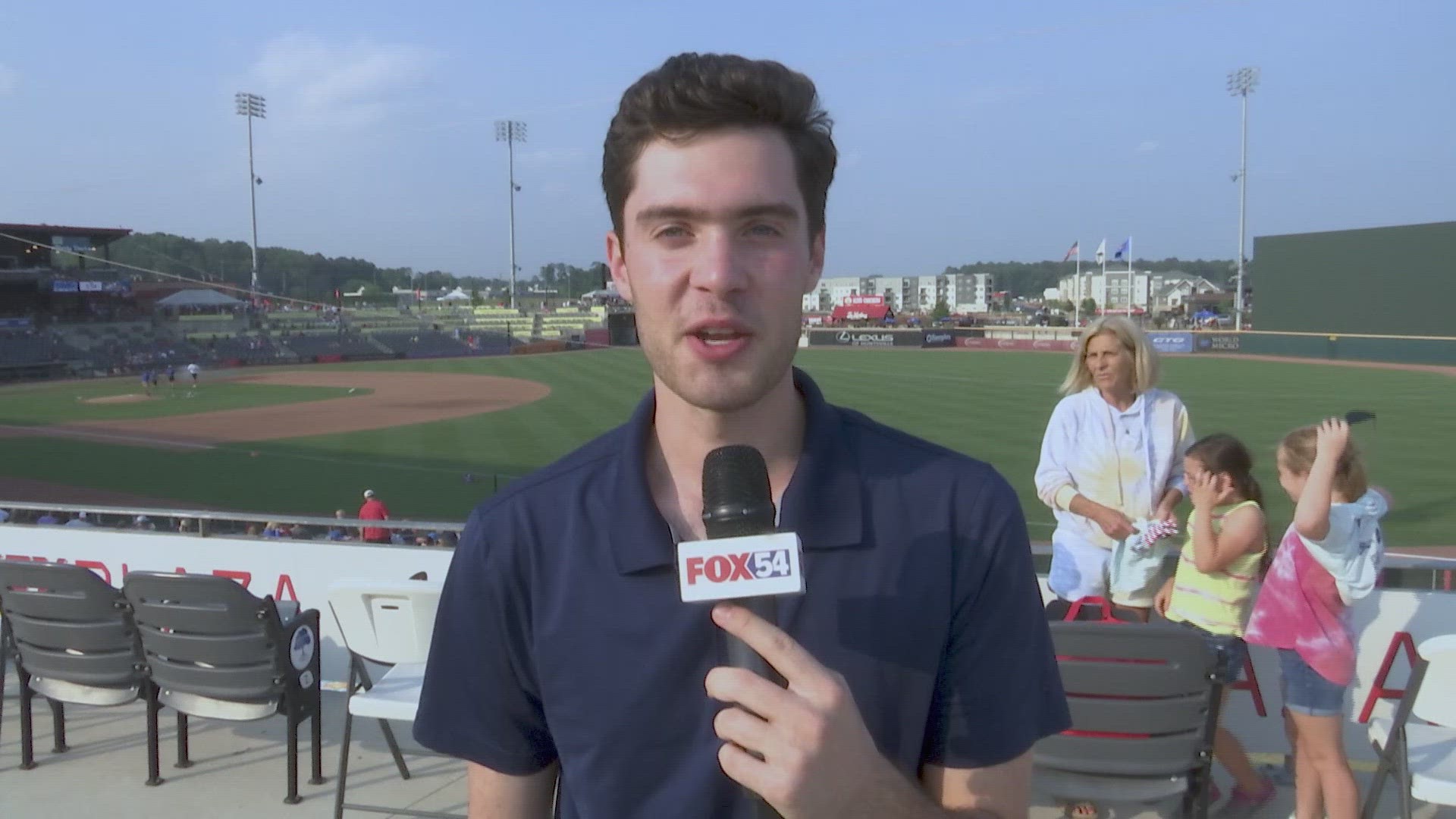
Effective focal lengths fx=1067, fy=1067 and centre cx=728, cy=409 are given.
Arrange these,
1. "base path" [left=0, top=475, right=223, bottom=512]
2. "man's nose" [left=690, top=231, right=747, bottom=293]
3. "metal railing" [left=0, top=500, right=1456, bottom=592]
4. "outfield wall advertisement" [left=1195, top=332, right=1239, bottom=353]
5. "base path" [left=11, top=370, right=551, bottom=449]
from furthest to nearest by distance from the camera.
A: "outfield wall advertisement" [left=1195, top=332, right=1239, bottom=353], "base path" [left=11, top=370, right=551, bottom=449], "base path" [left=0, top=475, right=223, bottom=512], "metal railing" [left=0, top=500, right=1456, bottom=592], "man's nose" [left=690, top=231, right=747, bottom=293]

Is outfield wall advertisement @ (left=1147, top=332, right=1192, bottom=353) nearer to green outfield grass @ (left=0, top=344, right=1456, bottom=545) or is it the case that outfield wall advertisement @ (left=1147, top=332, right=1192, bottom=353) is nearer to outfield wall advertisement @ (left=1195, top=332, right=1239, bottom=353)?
outfield wall advertisement @ (left=1195, top=332, right=1239, bottom=353)

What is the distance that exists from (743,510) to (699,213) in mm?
401

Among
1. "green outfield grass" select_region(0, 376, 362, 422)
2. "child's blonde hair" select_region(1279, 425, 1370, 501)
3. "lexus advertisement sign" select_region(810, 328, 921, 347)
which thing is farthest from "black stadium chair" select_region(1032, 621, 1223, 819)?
"lexus advertisement sign" select_region(810, 328, 921, 347)

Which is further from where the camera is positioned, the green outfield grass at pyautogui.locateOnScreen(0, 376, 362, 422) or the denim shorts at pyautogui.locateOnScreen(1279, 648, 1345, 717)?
the green outfield grass at pyautogui.locateOnScreen(0, 376, 362, 422)

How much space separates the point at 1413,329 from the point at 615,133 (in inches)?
1985

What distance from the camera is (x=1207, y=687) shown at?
3416 millimetres

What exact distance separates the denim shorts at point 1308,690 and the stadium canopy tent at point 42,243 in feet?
202

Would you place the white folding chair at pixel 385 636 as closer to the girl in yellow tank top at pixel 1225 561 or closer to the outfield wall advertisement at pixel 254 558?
the outfield wall advertisement at pixel 254 558

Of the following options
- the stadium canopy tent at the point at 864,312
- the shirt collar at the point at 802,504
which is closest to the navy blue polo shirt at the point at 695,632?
the shirt collar at the point at 802,504

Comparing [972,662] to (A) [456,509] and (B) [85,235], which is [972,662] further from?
(B) [85,235]

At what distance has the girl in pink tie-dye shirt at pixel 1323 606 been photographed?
3643 millimetres

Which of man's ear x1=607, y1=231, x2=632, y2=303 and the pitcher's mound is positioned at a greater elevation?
man's ear x1=607, y1=231, x2=632, y2=303

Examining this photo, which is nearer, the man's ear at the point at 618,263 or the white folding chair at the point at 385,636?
the man's ear at the point at 618,263

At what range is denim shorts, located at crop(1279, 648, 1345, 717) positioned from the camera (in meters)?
3.69
